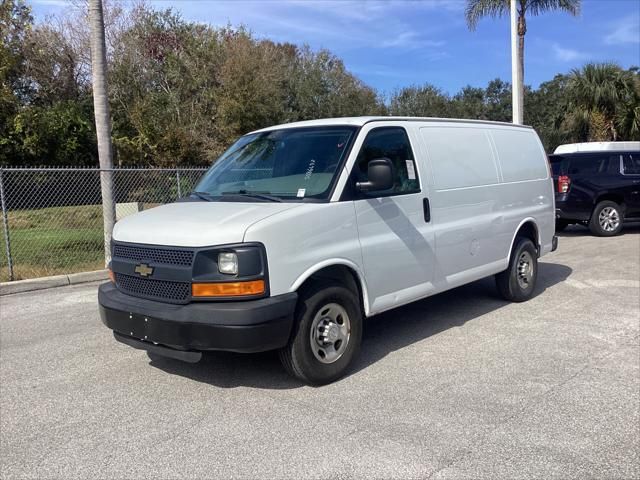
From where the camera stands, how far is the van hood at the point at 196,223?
407 centimetres

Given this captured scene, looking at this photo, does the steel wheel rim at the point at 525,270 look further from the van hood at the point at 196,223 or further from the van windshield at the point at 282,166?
the van hood at the point at 196,223

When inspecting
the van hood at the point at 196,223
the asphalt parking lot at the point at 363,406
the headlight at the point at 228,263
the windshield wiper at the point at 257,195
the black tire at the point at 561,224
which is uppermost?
the windshield wiper at the point at 257,195

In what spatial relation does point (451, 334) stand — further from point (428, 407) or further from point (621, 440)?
point (621, 440)

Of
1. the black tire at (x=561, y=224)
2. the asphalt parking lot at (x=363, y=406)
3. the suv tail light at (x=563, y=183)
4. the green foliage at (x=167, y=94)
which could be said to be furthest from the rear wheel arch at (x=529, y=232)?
the green foliage at (x=167, y=94)

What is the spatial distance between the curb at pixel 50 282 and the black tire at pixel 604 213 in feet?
33.7

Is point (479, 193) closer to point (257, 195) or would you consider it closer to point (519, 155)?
point (519, 155)

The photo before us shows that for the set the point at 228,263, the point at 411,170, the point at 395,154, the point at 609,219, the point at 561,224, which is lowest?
the point at 561,224

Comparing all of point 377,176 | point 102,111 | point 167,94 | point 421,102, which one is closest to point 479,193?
point 377,176

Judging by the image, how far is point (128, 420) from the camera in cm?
405

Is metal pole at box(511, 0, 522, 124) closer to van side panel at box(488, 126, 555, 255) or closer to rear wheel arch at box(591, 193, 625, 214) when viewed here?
rear wheel arch at box(591, 193, 625, 214)

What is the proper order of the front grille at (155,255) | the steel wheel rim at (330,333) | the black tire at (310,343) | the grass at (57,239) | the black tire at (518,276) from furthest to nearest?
the grass at (57,239), the black tire at (518,276), the steel wheel rim at (330,333), the black tire at (310,343), the front grille at (155,255)

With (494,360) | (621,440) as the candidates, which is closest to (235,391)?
(494,360)

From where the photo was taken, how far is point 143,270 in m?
4.42

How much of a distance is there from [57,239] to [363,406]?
10407mm
